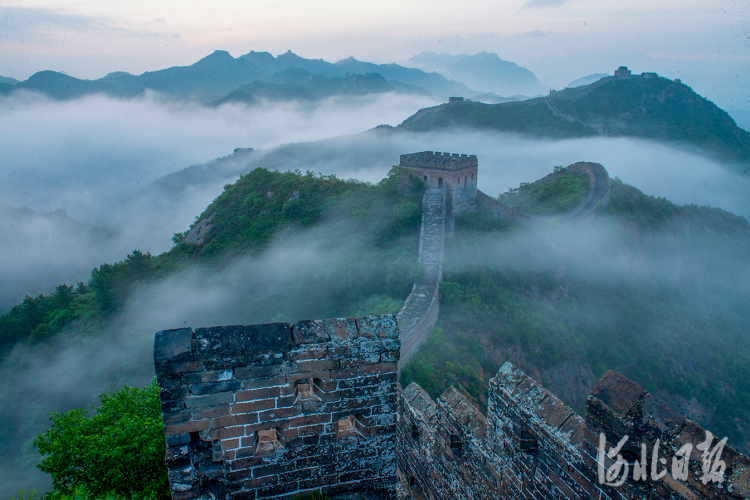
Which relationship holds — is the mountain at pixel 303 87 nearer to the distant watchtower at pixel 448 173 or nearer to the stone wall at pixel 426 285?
the distant watchtower at pixel 448 173

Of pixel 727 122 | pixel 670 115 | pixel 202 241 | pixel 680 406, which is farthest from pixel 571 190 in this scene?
pixel 727 122

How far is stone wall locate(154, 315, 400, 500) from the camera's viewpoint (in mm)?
3652

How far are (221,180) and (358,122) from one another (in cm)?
7423

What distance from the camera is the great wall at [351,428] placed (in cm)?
344

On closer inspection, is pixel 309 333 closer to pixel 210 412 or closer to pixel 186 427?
pixel 210 412

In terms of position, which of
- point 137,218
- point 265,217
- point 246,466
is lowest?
point 137,218

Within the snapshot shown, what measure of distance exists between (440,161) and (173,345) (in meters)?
25.6

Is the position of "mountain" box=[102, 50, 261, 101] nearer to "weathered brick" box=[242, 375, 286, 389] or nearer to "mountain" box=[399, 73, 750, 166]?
"mountain" box=[399, 73, 750, 166]

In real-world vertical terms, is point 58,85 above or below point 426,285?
above

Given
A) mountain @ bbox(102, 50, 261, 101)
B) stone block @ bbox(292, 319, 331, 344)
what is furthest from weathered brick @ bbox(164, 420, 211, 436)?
mountain @ bbox(102, 50, 261, 101)

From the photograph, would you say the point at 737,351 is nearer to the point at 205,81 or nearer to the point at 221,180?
the point at 221,180

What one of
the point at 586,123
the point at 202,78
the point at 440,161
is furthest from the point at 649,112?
the point at 202,78

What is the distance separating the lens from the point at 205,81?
17925 centimetres

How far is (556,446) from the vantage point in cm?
430
